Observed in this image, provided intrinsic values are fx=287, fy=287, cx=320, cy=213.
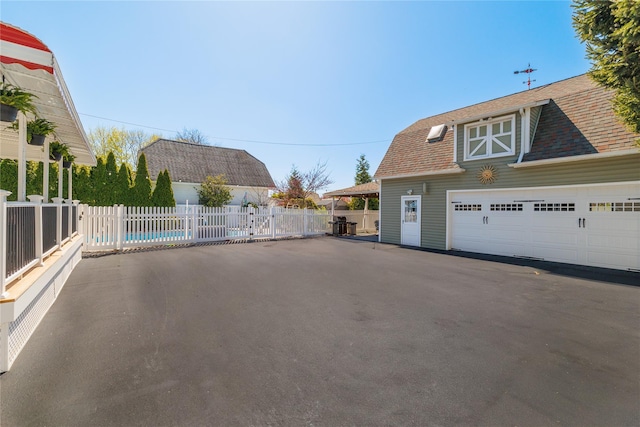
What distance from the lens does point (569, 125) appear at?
8.36m

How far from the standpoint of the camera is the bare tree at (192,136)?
32013mm

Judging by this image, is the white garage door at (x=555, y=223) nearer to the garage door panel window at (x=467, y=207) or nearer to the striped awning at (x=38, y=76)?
the garage door panel window at (x=467, y=207)

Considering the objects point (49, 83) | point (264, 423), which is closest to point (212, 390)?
point (264, 423)

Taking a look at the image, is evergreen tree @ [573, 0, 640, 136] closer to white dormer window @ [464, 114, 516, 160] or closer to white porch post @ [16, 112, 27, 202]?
white dormer window @ [464, 114, 516, 160]

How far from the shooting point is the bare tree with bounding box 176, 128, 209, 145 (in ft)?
105

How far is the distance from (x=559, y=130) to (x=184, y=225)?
1274cm

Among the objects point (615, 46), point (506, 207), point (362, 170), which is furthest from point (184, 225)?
point (362, 170)

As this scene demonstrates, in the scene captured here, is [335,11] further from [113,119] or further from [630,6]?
[113,119]

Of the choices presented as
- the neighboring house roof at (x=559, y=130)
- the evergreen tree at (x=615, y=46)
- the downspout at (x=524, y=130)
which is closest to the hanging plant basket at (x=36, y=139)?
the evergreen tree at (x=615, y=46)

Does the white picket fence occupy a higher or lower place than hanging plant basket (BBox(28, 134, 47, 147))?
lower

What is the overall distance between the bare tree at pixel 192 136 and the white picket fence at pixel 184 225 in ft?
75.9

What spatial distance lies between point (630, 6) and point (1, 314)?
813cm

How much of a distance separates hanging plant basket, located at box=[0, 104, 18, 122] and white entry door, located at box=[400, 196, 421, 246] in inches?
447

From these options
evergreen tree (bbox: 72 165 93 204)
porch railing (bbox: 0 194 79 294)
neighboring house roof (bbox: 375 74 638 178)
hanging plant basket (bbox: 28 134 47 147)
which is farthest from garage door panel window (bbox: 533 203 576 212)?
evergreen tree (bbox: 72 165 93 204)
